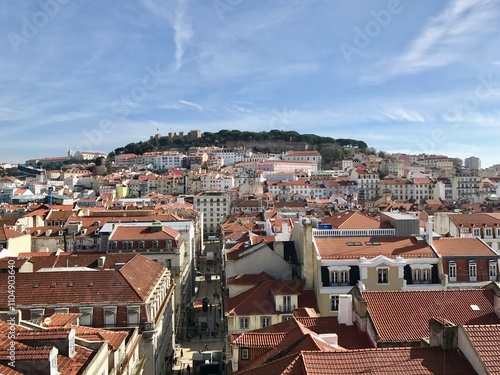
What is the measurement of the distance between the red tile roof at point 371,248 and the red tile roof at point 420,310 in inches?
378

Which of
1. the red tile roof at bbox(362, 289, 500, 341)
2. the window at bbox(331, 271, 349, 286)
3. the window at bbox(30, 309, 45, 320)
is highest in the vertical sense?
the red tile roof at bbox(362, 289, 500, 341)

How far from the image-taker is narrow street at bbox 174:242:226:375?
34.4 metres

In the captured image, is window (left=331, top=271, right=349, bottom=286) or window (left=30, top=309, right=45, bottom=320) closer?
window (left=30, top=309, right=45, bottom=320)

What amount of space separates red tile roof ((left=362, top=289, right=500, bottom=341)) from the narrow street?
56.3 feet

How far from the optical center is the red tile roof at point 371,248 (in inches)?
1163

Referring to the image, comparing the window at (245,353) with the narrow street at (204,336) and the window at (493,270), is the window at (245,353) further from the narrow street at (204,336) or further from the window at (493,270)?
the window at (493,270)

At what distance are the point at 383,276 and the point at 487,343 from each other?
1704 cm

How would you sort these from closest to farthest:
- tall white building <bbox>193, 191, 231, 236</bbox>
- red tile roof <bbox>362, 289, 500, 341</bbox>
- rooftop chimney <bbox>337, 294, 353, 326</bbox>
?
red tile roof <bbox>362, 289, 500, 341</bbox> → rooftop chimney <bbox>337, 294, 353, 326</bbox> → tall white building <bbox>193, 191, 231, 236</bbox>

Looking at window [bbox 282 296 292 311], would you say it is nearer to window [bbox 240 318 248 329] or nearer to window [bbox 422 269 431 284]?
window [bbox 240 318 248 329]

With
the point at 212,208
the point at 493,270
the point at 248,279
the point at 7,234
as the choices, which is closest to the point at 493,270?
the point at 493,270

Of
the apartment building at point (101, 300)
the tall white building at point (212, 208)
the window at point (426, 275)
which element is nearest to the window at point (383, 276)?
the window at point (426, 275)

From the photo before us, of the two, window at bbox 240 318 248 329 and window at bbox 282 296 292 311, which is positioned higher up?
window at bbox 282 296 292 311

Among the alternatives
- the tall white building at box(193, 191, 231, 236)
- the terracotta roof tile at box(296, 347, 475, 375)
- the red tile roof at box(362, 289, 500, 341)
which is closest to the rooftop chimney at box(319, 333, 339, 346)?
the red tile roof at box(362, 289, 500, 341)

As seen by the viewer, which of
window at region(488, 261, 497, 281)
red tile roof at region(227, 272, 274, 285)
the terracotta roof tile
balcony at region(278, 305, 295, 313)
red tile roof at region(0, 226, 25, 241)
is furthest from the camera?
red tile roof at region(0, 226, 25, 241)
